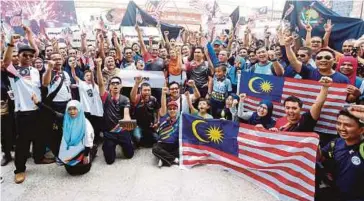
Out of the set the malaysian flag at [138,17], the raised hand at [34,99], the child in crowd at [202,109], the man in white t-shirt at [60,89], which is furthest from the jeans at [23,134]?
the malaysian flag at [138,17]

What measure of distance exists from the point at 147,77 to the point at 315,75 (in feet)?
10.3

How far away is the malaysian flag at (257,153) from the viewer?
3.26m

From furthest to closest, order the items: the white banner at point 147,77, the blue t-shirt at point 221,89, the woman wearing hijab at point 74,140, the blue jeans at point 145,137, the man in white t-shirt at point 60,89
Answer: the white banner at point 147,77, the blue jeans at point 145,137, the blue t-shirt at point 221,89, the man in white t-shirt at point 60,89, the woman wearing hijab at point 74,140

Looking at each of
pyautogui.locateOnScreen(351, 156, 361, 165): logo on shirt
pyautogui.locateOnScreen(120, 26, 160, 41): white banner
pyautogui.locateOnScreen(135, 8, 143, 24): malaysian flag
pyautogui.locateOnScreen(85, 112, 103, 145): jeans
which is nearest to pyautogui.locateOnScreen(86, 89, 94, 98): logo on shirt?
pyautogui.locateOnScreen(85, 112, 103, 145): jeans

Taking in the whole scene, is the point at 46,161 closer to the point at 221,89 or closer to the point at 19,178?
the point at 19,178

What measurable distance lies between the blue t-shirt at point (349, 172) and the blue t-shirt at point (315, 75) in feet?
3.06

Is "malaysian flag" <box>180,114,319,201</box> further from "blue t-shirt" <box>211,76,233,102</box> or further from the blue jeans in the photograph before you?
the blue jeans

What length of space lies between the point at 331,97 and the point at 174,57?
3.16 m

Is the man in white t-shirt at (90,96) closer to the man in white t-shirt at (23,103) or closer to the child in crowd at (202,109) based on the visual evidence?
the man in white t-shirt at (23,103)

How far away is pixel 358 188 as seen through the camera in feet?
9.34

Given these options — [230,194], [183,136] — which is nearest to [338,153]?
[230,194]

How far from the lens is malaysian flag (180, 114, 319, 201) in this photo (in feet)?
10.7

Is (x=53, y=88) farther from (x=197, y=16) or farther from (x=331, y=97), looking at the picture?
(x=197, y=16)

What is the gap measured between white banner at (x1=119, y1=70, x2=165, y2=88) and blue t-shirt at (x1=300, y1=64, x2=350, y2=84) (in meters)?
2.73
